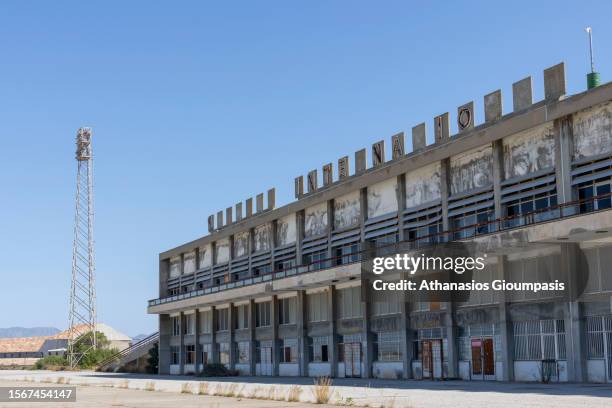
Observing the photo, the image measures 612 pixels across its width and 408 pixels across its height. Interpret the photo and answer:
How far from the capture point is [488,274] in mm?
43531

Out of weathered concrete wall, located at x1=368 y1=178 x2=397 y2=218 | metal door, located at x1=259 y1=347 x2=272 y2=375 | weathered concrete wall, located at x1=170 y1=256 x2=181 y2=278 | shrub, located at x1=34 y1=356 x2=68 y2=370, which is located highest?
weathered concrete wall, located at x1=368 y1=178 x2=397 y2=218

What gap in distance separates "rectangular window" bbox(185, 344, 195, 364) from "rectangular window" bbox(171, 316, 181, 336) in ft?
7.82

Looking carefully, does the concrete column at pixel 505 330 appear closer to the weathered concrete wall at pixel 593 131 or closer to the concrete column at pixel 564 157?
the concrete column at pixel 564 157

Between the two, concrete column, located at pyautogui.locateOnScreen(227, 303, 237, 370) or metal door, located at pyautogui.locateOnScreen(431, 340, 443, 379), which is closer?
metal door, located at pyautogui.locateOnScreen(431, 340, 443, 379)

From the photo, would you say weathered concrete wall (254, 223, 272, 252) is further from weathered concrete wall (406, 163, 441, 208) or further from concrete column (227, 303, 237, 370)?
weathered concrete wall (406, 163, 441, 208)

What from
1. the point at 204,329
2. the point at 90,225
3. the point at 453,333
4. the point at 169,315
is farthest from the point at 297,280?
the point at 90,225

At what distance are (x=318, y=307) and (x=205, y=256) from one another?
22177 mm

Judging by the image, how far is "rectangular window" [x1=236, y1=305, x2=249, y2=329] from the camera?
6946 cm

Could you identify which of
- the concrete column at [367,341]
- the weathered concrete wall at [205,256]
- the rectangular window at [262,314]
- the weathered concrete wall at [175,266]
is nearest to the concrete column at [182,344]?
the weathered concrete wall at [175,266]

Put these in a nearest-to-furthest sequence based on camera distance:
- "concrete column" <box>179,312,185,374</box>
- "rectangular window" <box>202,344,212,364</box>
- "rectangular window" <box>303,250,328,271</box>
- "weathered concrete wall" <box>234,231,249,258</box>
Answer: "rectangular window" <box>303,250,328,271</box>, "weathered concrete wall" <box>234,231,249,258</box>, "rectangular window" <box>202,344,212,364</box>, "concrete column" <box>179,312,185,374</box>

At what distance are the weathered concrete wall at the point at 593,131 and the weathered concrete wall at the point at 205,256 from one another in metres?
45.3

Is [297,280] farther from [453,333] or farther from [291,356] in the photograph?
[453,333]

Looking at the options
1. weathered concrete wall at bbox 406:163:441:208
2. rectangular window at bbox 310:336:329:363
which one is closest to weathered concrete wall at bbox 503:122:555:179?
weathered concrete wall at bbox 406:163:441:208

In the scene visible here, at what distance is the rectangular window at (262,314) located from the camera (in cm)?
6575
